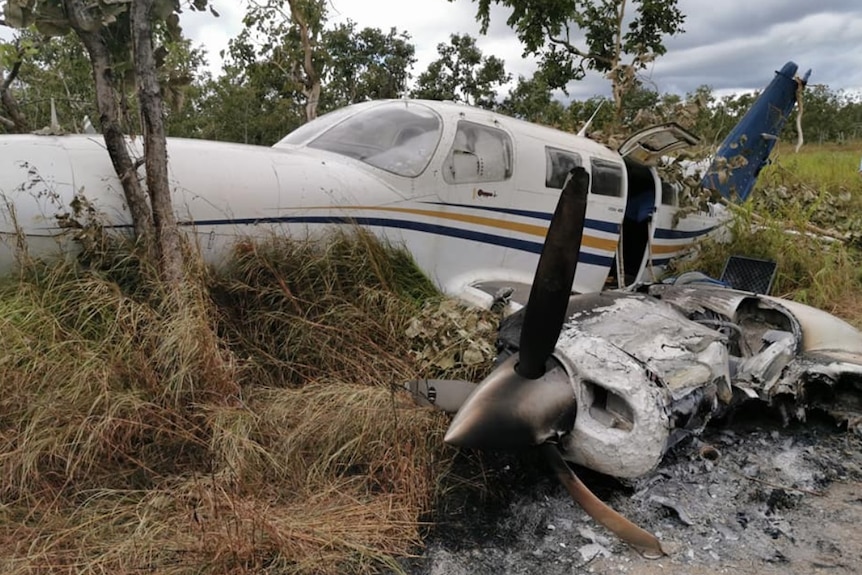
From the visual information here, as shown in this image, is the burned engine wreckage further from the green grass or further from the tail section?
the tail section

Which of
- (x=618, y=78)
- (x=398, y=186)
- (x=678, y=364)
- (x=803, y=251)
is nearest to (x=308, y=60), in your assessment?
(x=618, y=78)

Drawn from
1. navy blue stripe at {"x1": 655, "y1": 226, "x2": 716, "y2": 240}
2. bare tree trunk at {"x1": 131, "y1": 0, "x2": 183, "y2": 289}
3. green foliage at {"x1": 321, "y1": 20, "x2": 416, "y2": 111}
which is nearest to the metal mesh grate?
navy blue stripe at {"x1": 655, "y1": 226, "x2": 716, "y2": 240}

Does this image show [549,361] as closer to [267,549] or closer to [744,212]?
[267,549]

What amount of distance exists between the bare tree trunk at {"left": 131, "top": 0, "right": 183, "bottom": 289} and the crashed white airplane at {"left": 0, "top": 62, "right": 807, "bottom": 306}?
221mm

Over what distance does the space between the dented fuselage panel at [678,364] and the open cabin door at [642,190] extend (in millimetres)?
1871

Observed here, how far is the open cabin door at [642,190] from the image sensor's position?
6238 millimetres

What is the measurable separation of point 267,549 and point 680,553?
197cm

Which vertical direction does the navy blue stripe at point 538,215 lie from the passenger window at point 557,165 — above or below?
below

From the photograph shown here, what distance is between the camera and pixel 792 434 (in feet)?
14.2

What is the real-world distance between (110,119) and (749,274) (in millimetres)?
7051

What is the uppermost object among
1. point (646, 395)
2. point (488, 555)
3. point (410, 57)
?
point (410, 57)

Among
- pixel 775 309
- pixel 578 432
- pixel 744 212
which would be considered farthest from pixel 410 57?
pixel 578 432

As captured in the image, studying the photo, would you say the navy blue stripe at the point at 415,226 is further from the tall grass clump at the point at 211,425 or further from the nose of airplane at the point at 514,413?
the nose of airplane at the point at 514,413

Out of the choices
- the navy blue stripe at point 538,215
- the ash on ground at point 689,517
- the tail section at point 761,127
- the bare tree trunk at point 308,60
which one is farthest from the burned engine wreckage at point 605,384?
the bare tree trunk at point 308,60
